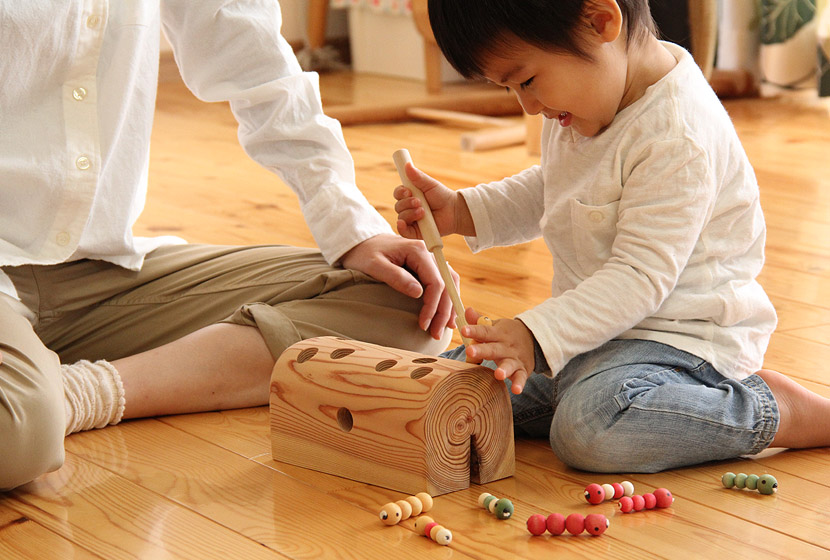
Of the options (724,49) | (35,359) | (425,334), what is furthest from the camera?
(724,49)

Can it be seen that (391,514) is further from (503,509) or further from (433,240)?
(433,240)

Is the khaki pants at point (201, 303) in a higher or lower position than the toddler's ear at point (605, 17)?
lower

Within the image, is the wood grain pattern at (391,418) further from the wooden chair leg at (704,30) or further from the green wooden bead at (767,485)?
the wooden chair leg at (704,30)

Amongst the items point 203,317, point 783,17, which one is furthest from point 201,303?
point 783,17

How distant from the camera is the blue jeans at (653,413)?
87 centimetres

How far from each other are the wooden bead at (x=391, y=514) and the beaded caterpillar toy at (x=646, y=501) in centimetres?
17

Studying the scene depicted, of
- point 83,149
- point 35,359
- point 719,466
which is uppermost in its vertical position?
point 83,149

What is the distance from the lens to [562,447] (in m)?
0.90

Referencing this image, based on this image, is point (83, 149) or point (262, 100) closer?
point (83, 149)

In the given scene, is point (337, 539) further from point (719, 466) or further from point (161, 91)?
point (161, 91)

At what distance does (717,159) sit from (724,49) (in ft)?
8.61

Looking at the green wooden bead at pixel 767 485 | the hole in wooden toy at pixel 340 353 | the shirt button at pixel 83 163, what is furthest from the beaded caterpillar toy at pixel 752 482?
the shirt button at pixel 83 163

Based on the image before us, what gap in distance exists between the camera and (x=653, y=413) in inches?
34.5

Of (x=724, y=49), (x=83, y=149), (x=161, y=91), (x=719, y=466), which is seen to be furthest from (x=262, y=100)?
(x=161, y=91)
